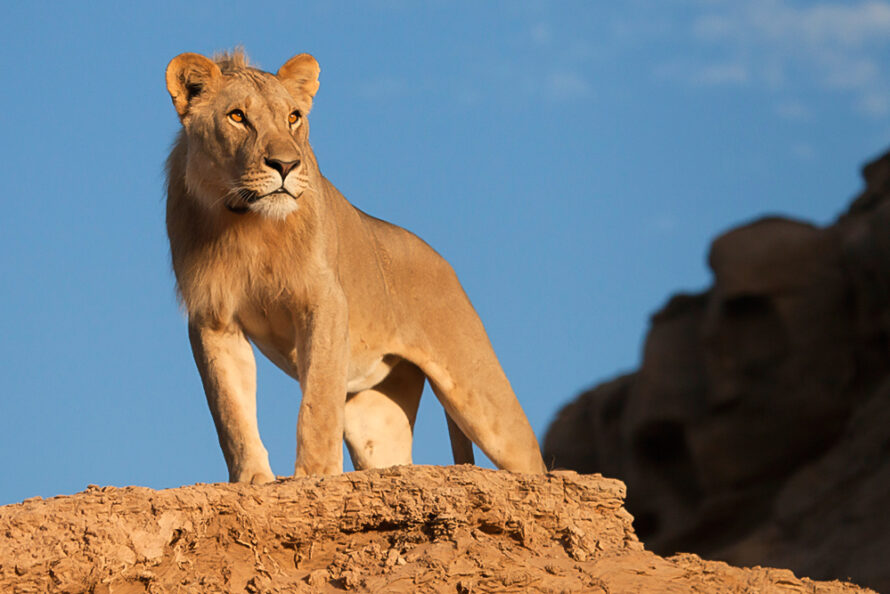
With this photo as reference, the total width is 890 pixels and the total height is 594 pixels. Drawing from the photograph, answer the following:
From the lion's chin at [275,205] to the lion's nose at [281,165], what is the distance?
109 millimetres

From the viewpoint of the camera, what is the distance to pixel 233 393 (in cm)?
646

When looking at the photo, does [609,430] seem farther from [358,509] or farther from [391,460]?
[358,509]

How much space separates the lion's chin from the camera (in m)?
6.06

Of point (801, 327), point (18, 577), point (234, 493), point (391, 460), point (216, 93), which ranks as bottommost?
point (18, 577)

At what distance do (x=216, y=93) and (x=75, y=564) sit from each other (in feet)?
9.16

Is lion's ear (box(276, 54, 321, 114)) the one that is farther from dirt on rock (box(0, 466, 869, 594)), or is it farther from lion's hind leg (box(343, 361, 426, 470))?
dirt on rock (box(0, 466, 869, 594))

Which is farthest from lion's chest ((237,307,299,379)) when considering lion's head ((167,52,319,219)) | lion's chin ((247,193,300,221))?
lion's chin ((247,193,300,221))

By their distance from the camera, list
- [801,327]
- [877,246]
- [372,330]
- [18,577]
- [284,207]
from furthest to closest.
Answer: [801,327] → [877,246] → [372,330] → [284,207] → [18,577]

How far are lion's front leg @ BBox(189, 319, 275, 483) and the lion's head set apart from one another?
2.36 feet

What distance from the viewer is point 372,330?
A: 7.47m

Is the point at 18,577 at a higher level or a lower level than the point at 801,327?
lower

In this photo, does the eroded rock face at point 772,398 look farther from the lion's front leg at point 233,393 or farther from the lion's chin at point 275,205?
the lion's chin at point 275,205

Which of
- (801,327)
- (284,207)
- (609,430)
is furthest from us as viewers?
(609,430)

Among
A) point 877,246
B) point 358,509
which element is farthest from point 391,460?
point 877,246
